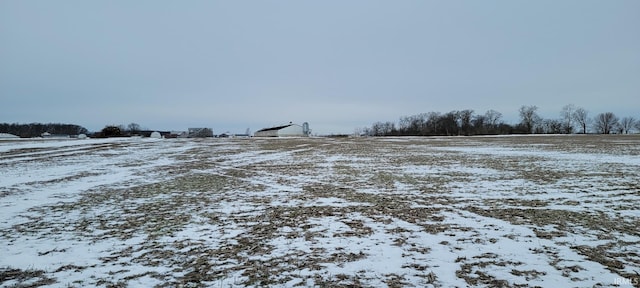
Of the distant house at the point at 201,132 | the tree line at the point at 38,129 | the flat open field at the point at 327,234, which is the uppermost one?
the tree line at the point at 38,129

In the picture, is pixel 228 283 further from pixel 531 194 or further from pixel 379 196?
pixel 531 194

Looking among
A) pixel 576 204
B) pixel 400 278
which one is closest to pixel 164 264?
pixel 400 278

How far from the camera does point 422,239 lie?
24.1 feet

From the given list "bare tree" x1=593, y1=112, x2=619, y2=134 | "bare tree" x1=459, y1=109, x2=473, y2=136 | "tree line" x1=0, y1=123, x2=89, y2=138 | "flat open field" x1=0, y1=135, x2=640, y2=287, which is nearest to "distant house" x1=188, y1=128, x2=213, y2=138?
"tree line" x1=0, y1=123, x2=89, y2=138

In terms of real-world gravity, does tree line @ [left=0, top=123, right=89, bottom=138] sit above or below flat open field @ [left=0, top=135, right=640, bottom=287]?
above

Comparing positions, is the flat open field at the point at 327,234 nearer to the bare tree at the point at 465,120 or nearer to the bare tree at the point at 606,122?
the bare tree at the point at 465,120

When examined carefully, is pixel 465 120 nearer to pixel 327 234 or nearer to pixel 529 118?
pixel 529 118

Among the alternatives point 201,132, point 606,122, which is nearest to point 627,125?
point 606,122

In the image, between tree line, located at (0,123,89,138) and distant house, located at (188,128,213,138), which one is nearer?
distant house, located at (188,128,213,138)

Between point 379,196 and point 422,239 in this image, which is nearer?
point 422,239

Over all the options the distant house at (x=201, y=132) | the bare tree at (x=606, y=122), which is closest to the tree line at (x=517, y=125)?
the bare tree at (x=606, y=122)

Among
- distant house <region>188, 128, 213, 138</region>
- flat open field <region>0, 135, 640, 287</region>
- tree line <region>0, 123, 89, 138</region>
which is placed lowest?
flat open field <region>0, 135, 640, 287</region>

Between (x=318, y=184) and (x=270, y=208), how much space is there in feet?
16.5

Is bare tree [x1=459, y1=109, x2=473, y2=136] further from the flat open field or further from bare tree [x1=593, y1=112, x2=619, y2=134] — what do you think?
the flat open field
